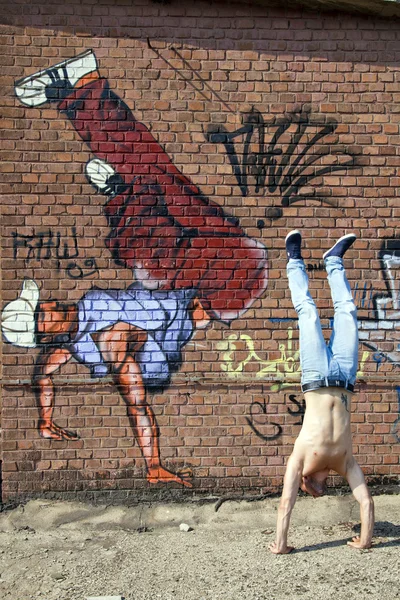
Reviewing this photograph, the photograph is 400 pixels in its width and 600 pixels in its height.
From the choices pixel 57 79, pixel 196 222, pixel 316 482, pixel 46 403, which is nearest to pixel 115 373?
pixel 46 403

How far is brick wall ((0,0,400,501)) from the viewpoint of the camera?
18.6ft

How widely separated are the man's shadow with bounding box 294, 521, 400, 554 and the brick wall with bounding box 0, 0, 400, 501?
0.66 meters

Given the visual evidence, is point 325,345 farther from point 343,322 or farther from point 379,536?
point 379,536

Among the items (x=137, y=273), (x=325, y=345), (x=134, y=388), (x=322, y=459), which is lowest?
(x=322, y=459)

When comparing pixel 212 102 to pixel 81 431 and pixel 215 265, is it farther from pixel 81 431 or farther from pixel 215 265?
pixel 81 431

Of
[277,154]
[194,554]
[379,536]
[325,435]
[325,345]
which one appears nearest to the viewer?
[325,435]

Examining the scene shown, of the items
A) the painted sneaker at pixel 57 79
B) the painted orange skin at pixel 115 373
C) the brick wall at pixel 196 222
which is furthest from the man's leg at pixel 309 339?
the painted sneaker at pixel 57 79

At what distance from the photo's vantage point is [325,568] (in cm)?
440

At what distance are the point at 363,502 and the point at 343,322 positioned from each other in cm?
125

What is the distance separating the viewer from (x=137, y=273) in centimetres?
571

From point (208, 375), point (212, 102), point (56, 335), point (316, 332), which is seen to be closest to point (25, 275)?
point (56, 335)

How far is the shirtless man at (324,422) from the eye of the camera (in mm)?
4551

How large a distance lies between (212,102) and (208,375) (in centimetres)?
237
